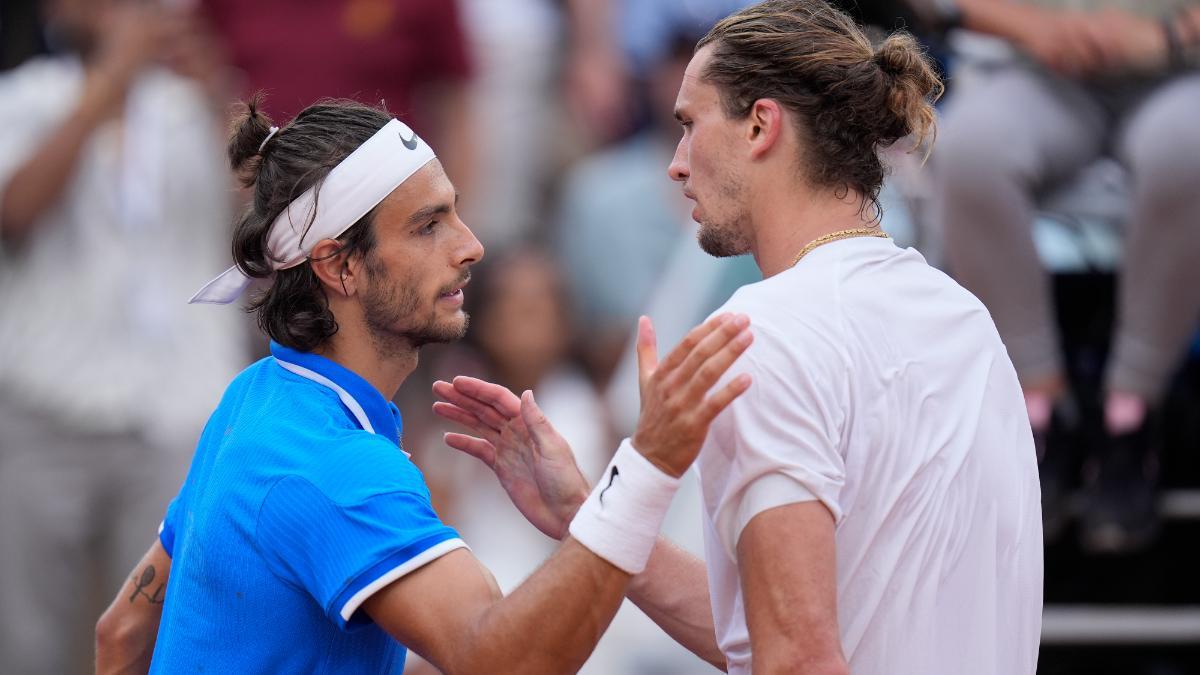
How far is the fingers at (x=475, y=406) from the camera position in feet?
10.5

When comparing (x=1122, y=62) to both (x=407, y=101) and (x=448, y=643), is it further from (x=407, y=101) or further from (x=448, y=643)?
(x=448, y=643)

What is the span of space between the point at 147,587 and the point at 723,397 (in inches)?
54.5

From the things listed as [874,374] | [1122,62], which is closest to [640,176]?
[1122,62]

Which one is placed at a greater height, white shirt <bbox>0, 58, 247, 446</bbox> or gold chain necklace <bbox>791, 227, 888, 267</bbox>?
gold chain necklace <bbox>791, 227, 888, 267</bbox>

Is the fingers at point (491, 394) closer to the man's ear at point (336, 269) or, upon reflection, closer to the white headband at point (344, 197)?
the man's ear at point (336, 269)

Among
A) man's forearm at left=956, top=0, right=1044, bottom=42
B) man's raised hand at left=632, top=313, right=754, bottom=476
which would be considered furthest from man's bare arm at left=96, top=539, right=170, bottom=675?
man's forearm at left=956, top=0, right=1044, bottom=42

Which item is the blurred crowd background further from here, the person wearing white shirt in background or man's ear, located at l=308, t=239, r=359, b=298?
the person wearing white shirt in background

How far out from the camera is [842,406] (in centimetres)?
258

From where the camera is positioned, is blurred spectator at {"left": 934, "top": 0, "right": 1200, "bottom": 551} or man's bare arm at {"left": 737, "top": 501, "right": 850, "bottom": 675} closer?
man's bare arm at {"left": 737, "top": 501, "right": 850, "bottom": 675}

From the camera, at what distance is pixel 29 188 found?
5.55 meters

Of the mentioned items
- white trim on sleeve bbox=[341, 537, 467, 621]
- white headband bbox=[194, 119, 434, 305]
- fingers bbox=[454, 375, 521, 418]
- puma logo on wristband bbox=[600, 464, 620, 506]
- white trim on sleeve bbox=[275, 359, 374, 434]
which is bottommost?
white trim on sleeve bbox=[341, 537, 467, 621]

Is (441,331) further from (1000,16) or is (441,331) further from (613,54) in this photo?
(613,54)

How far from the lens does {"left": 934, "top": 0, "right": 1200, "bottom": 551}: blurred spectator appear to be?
498 cm

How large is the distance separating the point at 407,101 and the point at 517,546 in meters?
1.68
